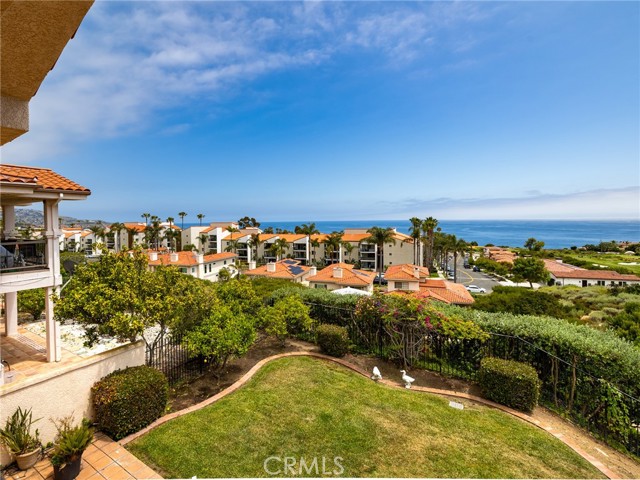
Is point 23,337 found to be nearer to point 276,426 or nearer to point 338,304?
point 276,426

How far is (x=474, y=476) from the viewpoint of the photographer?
5.26 metres

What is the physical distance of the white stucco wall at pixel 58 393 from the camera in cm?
564

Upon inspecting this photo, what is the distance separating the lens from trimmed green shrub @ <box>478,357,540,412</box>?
7648mm

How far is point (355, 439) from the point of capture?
20.0ft

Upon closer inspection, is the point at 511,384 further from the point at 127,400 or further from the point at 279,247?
the point at 279,247

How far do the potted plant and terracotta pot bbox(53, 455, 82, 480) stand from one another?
2.95 feet

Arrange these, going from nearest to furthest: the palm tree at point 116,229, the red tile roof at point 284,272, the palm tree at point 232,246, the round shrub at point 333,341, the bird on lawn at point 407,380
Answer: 1. the bird on lawn at point 407,380
2. the round shrub at point 333,341
3. the red tile roof at point 284,272
4. the palm tree at point 232,246
5. the palm tree at point 116,229

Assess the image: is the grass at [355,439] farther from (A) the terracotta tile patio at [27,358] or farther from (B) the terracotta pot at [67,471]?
(A) the terracotta tile patio at [27,358]

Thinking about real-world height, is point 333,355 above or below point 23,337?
below

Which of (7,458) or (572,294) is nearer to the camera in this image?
(7,458)

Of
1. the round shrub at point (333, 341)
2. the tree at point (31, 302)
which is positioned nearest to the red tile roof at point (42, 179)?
the tree at point (31, 302)

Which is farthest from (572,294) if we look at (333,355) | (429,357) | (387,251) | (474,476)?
(474,476)

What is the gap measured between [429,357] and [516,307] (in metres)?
13.5

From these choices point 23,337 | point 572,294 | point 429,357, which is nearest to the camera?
point 23,337
